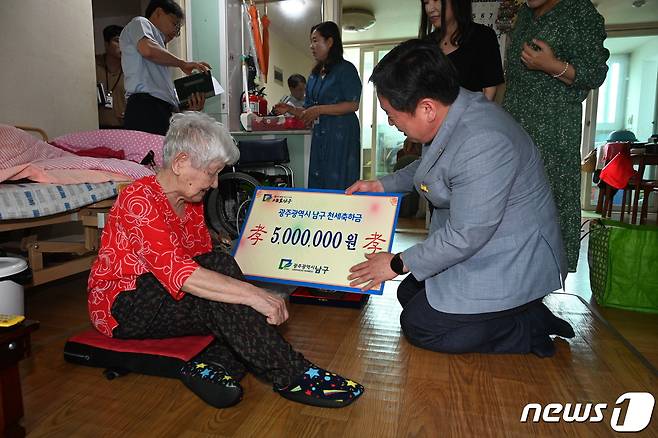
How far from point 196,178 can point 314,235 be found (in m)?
0.68

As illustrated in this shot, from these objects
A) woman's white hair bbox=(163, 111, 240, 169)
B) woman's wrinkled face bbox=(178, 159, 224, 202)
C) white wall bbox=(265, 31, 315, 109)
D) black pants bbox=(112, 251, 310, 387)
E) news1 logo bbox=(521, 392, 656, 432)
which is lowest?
news1 logo bbox=(521, 392, 656, 432)

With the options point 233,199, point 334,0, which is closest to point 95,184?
point 233,199

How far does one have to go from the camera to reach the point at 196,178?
4.58 feet

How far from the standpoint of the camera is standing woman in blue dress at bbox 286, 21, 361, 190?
2969 millimetres

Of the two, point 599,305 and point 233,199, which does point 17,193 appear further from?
point 599,305

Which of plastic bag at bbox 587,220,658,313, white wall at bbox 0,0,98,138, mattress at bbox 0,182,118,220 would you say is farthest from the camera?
white wall at bbox 0,0,98,138

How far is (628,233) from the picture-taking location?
2.16 m

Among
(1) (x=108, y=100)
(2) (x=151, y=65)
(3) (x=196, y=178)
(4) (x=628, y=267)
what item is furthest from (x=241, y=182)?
(4) (x=628, y=267)

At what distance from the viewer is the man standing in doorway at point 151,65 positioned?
8.30 feet

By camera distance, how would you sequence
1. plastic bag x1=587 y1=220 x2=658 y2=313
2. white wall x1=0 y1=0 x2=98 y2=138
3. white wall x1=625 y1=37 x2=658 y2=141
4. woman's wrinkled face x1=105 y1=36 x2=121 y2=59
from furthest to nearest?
white wall x1=625 y1=37 x2=658 y2=141 → woman's wrinkled face x1=105 y1=36 x2=121 y2=59 → white wall x1=0 y1=0 x2=98 y2=138 → plastic bag x1=587 y1=220 x2=658 y2=313

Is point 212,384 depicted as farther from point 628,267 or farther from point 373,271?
point 628,267

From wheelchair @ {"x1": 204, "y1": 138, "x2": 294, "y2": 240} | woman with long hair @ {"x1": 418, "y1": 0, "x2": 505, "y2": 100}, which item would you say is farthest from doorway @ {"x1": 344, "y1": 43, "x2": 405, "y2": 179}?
woman with long hair @ {"x1": 418, "y1": 0, "x2": 505, "y2": 100}

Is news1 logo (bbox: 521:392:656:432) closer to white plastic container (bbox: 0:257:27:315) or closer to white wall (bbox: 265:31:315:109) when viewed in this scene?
white plastic container (bbox: 0:257:27:315)

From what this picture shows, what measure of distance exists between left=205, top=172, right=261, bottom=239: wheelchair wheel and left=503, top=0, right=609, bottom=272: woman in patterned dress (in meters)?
2.12
